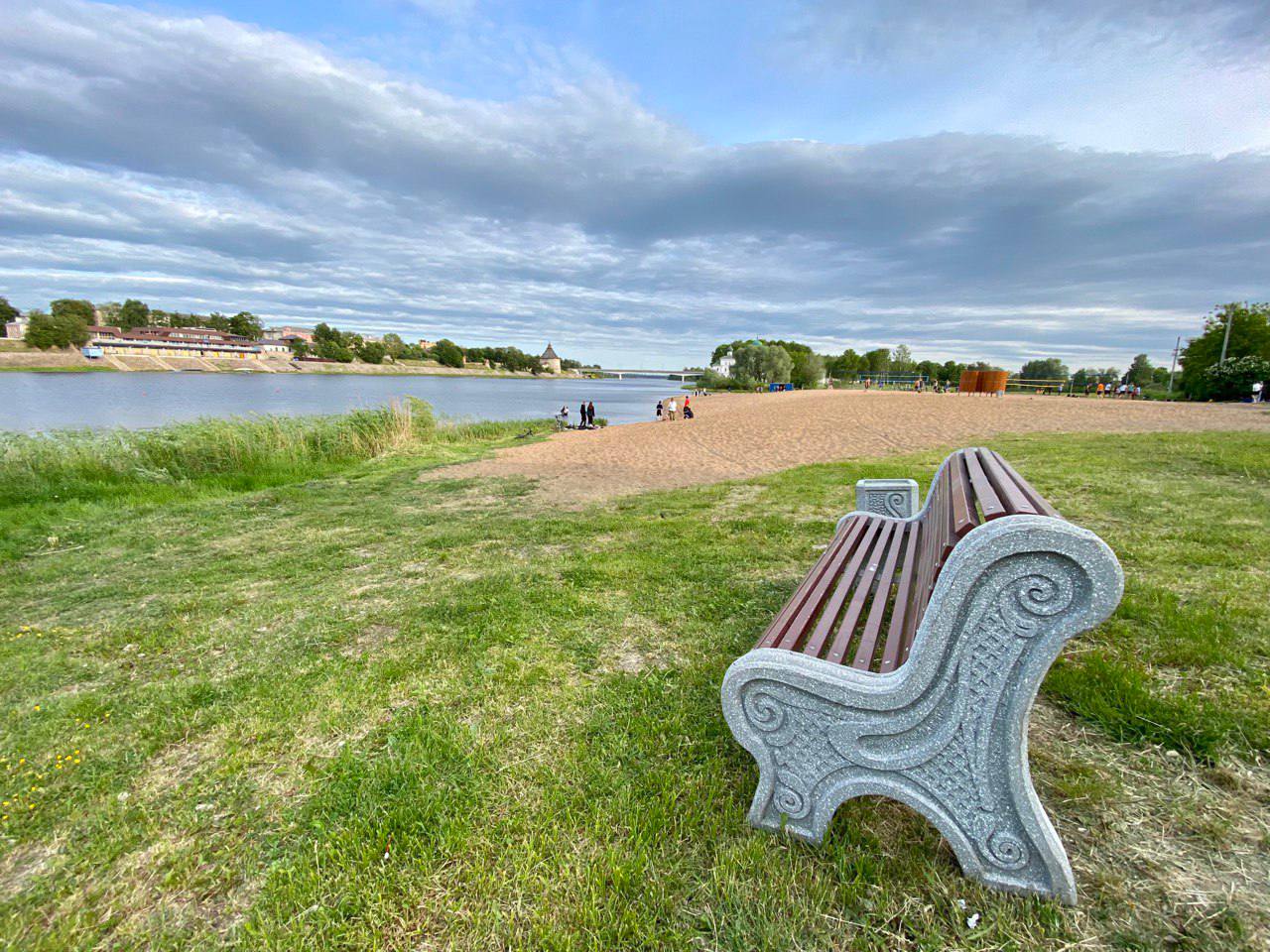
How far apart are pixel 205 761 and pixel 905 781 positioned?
2841 mm

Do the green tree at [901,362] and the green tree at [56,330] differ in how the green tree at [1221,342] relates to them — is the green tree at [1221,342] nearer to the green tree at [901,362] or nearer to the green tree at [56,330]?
the green tree at [901,362]

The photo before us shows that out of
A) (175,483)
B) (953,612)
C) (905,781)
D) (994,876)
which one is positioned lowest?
(175,483)

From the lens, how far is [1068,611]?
1.37 m

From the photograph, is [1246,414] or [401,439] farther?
[1246,414]

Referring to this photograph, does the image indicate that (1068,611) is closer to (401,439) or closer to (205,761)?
(205,761)

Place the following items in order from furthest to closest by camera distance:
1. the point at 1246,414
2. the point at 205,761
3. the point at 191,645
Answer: the point at 1246,414 < the point at 191,645 < the point at 205,761

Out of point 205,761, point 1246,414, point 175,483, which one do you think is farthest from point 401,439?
point 1246,414

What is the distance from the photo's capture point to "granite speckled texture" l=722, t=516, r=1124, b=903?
1.36m

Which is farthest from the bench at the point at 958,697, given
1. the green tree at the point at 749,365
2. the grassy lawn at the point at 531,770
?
the green tree at the point at 749,365

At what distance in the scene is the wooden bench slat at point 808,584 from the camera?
1.99 metres

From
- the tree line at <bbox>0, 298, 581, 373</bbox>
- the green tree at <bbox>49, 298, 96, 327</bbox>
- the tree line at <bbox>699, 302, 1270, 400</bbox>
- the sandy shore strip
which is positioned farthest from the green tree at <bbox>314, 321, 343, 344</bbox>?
the sandy shore strip

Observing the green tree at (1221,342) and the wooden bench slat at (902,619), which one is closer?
the wooden bench slat at (902,619)

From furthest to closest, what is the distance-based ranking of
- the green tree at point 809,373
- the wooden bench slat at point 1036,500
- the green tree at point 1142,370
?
the green tree at point 809,373
the green tree at point 1142,370
the wooden bench slat at point 1036,500

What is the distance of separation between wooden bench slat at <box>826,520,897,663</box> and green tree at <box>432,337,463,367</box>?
124m
